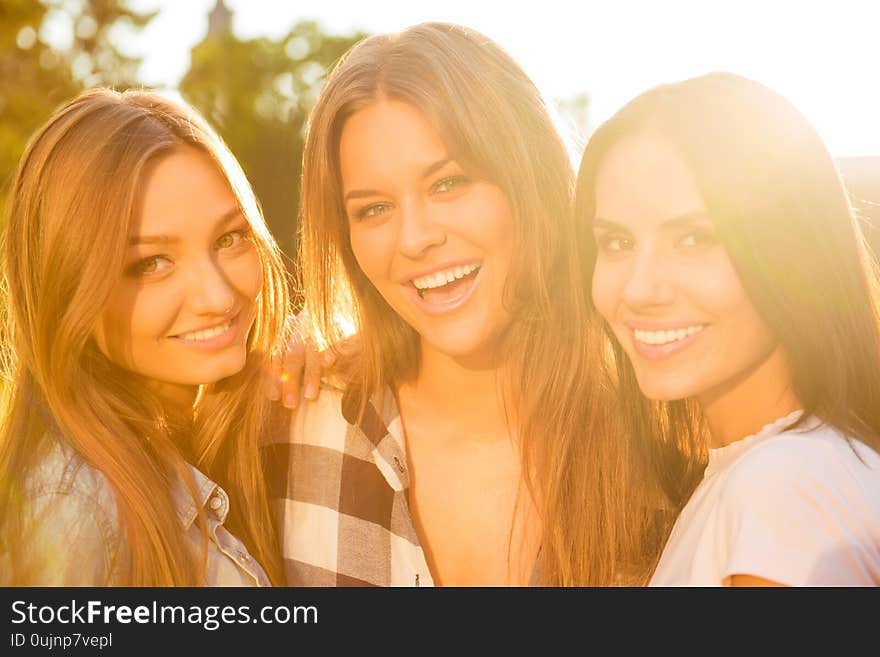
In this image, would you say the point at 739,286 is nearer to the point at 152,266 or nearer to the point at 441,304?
the point at 441,304

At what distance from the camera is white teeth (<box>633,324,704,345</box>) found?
272cm

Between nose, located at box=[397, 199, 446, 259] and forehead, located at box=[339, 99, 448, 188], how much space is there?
4.8 inches

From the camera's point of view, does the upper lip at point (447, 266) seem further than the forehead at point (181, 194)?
Yes

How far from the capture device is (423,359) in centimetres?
364

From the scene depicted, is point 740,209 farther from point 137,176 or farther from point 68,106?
point 68,106

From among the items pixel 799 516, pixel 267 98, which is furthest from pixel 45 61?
pixel 799 516

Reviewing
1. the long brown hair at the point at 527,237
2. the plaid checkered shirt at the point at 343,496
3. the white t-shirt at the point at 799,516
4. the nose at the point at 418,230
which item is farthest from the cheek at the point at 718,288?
the plaid checkered shirt at the point at 343,496

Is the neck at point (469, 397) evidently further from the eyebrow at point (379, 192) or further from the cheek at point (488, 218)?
the eyebrow at point (379, 192)

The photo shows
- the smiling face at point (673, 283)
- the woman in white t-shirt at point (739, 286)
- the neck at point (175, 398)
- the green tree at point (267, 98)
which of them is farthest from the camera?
the green tree at point (267, 98)

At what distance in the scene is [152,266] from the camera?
10.4ft

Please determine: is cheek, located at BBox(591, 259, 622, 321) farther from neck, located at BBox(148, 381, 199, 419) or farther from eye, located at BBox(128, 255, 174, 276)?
neck, located at BBox(148, 381, 199, 419)

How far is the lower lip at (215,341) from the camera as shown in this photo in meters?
3.25

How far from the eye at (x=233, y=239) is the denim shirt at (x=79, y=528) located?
2.74 feet

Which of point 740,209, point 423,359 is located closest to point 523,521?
point 423,359
